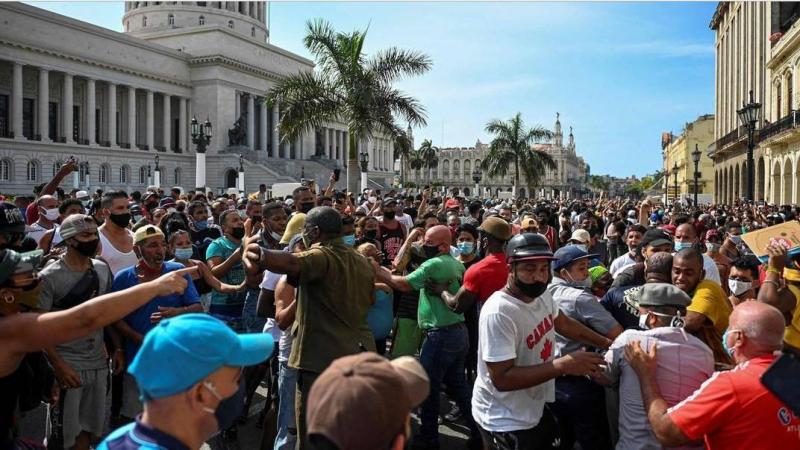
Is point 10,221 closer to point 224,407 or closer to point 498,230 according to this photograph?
point 224,407

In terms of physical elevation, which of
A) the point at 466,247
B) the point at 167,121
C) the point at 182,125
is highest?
the point at 167,121

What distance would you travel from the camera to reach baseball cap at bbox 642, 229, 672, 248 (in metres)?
5.80

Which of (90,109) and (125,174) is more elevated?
(90,109)

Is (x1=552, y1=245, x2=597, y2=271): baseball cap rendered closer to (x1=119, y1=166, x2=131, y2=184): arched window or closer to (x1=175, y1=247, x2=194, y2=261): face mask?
(x1=175, y1=247, x2=194, y2=261): face mask

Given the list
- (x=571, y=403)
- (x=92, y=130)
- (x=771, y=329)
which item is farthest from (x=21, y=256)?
(x=92, y=130)

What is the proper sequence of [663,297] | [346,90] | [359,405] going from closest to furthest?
[359,405] < [663,297] < [346,90]

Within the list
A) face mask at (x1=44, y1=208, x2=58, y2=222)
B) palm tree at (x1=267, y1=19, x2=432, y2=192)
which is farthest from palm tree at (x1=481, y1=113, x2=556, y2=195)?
face mask at (x1=44, y1=208, x2=58, y2=222)

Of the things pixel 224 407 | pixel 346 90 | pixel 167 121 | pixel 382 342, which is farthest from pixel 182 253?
pixel 167 121

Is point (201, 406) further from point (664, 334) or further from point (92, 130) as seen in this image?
point (92, 130)

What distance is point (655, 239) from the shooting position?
20.0 feet

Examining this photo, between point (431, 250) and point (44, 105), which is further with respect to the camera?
point (44, 105)

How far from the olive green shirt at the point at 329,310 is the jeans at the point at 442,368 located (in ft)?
4.61

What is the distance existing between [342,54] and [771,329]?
18823mm

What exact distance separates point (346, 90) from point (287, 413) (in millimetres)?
17092
